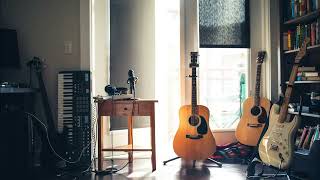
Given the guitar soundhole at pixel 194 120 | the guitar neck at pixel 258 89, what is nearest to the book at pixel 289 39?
the guitar neck at pixel 258 89

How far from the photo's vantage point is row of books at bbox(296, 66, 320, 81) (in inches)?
123

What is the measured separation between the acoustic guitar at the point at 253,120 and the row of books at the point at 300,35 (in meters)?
0.58

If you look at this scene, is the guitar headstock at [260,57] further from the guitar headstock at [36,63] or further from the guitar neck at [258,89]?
the guitar headstock at [36,63]

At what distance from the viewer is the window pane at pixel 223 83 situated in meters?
4.05

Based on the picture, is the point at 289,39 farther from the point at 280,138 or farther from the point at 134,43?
the point at 134,43

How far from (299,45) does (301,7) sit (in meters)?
0.38

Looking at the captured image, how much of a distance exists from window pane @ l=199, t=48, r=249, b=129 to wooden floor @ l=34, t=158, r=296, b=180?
900 mm

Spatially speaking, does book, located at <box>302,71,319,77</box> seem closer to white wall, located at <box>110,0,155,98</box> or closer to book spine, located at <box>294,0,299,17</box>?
book spine, located at <box>294,0,299,17</box>

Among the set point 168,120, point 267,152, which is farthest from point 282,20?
point 168,120

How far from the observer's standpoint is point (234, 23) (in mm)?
3967

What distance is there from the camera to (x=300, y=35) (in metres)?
3.32

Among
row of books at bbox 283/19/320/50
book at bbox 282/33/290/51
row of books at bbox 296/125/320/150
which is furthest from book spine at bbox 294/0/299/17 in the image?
row of books at bbox 296/125/320/150

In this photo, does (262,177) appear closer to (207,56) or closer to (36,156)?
(207,56)

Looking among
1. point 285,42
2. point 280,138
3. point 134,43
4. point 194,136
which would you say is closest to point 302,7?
point 285,42
